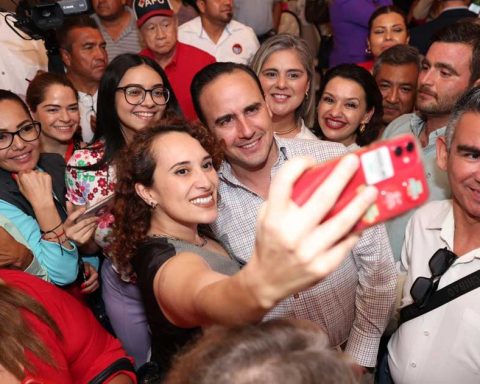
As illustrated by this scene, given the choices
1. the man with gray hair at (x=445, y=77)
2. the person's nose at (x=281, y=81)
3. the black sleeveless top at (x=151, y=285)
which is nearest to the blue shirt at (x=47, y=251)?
the black sleeveless top at (x=151, y=285)

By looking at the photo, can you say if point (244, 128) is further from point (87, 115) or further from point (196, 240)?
point (87, 115)

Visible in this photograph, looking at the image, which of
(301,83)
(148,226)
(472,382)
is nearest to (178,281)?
(148,226)

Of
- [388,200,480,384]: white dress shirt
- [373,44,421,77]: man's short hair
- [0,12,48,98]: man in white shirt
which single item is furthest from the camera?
[0,12,48,98]: man in white shirt

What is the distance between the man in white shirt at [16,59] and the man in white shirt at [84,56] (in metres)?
0.38

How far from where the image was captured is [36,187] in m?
2.12

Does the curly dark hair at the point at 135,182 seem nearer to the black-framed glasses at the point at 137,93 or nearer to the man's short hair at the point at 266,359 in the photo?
the black-framed glasses at the point at 137,93

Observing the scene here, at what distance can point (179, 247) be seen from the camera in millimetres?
1381

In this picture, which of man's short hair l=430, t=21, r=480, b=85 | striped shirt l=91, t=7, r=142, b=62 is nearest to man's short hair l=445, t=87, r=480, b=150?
man's short hair l=430, t=21, r=480, b=85

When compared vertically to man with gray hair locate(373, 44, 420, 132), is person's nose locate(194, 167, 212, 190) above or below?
below

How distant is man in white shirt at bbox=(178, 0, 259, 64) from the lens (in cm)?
386

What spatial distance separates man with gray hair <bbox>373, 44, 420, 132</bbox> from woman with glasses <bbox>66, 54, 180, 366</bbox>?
141cm

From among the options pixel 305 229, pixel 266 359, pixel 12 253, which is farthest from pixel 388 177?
pixel 12 253

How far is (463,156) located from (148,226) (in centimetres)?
107

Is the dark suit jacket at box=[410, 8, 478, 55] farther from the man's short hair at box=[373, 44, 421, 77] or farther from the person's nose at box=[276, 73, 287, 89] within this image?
the person's nose at box=[276, 73, 287, 89]
